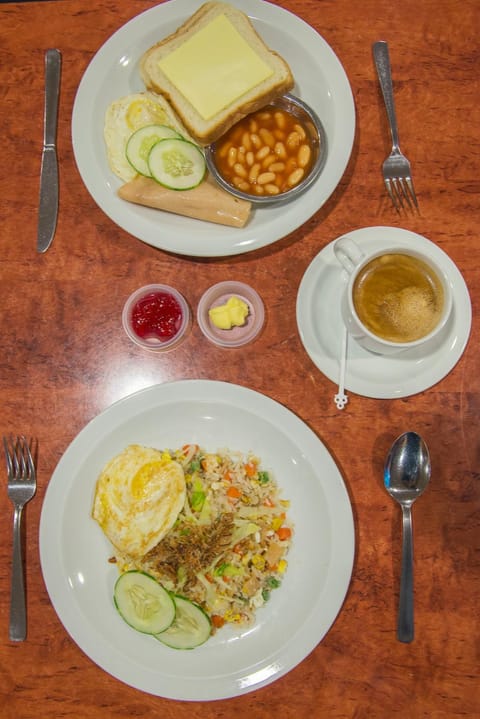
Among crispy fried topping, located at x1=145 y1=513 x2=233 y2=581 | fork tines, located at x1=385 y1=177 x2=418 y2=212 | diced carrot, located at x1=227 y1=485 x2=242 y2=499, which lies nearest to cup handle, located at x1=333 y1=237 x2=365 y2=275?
fork tines, located at x1=385 y1=177 x2=418 y2=212

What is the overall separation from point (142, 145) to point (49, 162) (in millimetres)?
391

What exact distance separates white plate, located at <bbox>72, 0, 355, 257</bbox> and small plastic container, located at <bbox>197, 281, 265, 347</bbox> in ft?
0.46

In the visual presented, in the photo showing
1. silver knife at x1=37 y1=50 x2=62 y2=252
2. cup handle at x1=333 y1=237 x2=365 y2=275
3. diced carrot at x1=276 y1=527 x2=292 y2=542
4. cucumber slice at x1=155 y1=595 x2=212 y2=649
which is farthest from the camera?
silver knife at x1=37 y1=50 x2=62 y2=252

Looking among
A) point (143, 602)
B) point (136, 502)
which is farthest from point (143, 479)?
point (143, 602)

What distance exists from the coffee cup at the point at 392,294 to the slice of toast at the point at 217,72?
24.6 inches

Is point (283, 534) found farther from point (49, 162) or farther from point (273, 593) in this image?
point (49, 162)

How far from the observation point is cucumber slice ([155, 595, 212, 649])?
1896mm

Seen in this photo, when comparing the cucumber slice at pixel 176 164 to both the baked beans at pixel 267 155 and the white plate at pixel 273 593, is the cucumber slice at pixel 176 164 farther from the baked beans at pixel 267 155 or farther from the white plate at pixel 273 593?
the white plate at pixel 273 593

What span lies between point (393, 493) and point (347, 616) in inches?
17.6

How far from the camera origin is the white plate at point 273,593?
1.87m

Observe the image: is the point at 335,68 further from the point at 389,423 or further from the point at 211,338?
the point at 389,423

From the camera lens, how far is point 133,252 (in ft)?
7.00

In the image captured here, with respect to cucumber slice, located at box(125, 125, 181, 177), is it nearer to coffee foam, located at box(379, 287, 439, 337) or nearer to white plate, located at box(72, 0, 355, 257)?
white plate, located at box(72, 0, 355, 257)

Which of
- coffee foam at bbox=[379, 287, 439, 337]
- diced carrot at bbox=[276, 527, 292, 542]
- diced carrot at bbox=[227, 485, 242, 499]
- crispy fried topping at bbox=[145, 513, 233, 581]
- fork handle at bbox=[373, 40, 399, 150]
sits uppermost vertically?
fork handle at bbox=[373, 40, 399, 150]
